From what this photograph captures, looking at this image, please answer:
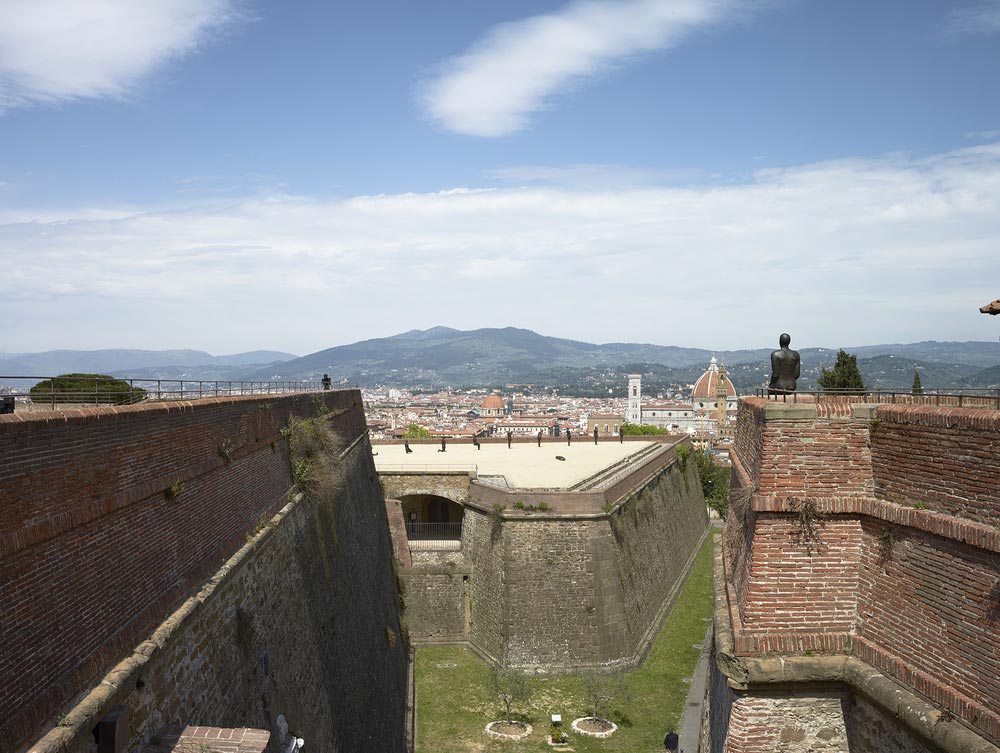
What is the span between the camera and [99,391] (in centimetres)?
1003

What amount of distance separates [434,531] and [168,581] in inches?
971

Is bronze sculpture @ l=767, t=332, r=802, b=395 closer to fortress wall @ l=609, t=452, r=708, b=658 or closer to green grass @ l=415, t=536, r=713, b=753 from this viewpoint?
green grass @ l=415, t=536, r=713, b=753

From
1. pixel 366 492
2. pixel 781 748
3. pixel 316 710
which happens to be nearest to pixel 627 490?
pixel 366 492

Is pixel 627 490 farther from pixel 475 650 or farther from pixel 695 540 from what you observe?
pixel 695 540

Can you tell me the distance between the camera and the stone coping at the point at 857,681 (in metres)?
5.80

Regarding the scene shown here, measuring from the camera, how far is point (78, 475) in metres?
6.85

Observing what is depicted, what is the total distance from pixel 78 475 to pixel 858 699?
23.9ft

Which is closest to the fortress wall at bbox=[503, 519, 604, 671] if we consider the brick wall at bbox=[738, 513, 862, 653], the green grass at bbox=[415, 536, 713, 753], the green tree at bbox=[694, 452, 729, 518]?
the green grass at bbox=[415, 536, 713, 753]

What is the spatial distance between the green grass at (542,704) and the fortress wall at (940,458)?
52.0 feet

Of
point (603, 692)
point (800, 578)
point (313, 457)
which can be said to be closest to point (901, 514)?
point (800, 578)

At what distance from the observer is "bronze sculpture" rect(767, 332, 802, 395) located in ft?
28.5

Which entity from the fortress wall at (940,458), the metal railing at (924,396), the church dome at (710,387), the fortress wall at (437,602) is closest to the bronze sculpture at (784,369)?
the metal railing at (924,396)

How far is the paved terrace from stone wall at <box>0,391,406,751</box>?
1546 cm

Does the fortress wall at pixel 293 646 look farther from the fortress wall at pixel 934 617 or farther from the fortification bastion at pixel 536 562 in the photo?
the fortress wall at pixel 934 617
